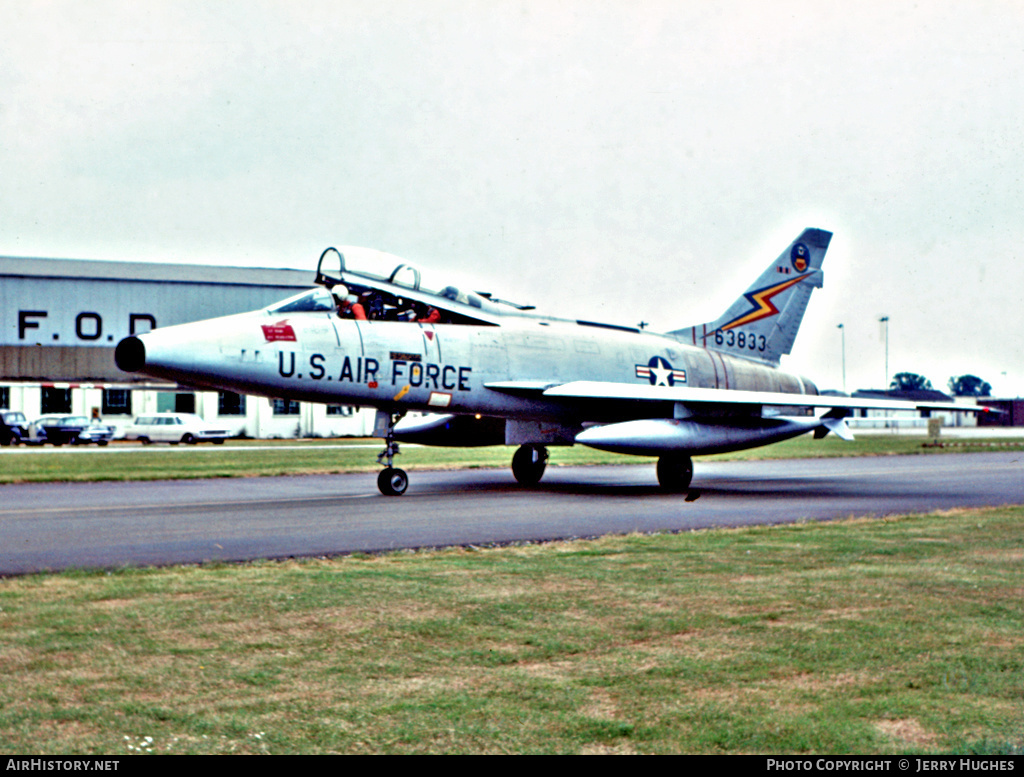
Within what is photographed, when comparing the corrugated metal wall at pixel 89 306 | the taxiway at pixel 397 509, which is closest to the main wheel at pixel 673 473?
the taxiway at pixel 397 509

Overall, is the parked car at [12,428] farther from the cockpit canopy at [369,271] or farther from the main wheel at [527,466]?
the main wheel at [527,466]

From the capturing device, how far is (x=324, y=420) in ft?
173

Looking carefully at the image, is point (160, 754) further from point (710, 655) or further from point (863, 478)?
point (863, 478)

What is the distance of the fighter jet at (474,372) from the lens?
554 inches

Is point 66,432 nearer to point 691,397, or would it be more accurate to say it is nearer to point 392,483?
point 392,483

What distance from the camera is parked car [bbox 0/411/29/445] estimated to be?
40469 millimetres

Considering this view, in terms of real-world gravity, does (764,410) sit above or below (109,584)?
above

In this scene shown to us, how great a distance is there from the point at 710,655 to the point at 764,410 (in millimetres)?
13993

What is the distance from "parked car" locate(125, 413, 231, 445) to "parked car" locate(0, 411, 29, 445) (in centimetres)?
467

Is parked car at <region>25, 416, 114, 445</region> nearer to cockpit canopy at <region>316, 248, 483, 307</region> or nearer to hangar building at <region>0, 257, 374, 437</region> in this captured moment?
hangar building at <region>0, 257, 374, 437</region>

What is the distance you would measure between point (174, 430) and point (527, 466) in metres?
29.2

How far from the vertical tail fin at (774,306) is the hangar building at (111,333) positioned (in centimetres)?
3142

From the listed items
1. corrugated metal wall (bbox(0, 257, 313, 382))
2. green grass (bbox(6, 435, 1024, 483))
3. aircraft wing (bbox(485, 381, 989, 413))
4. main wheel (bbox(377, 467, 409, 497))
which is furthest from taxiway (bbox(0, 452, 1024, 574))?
corrugated metal wall (bbox(0, 257, 313, 382))
